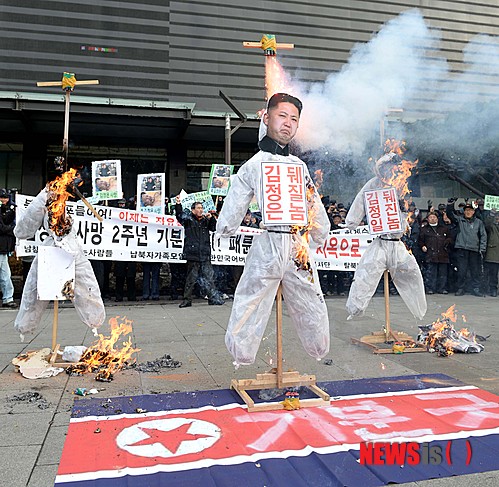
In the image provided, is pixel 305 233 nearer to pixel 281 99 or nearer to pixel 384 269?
pixel 281 99

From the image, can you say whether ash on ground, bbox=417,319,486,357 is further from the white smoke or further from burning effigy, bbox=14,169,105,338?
burning effigy, bbox=14,169,105,338

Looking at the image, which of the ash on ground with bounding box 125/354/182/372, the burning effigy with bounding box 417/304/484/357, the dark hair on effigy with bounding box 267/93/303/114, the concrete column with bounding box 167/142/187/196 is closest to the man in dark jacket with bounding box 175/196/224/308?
A: the ash on ground with bounding box 125/354/182/372

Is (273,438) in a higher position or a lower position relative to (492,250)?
lower

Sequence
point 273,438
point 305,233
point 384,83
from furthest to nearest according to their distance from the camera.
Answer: point 384,83
point 305,233
point 273,438

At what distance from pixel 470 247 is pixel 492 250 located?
1.74 ft

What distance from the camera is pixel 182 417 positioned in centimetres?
312

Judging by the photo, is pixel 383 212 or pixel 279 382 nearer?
pixel 279 382

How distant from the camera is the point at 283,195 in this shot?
3.58 metres

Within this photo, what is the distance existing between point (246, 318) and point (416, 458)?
57.5 inches

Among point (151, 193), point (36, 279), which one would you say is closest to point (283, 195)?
point (36, 279)

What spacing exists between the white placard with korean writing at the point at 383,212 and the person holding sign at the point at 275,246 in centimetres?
189

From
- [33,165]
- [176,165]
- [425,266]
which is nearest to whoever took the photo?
[425,266]

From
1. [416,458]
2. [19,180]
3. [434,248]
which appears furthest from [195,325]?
[19,180]

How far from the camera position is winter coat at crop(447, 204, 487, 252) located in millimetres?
10336
